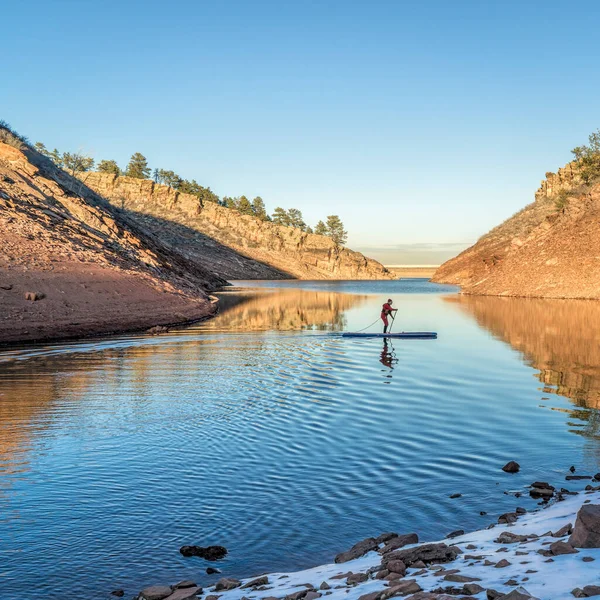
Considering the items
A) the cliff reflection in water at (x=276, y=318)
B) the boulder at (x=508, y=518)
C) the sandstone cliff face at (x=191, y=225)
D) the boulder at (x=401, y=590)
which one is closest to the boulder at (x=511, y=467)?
the boulder at (x=508, y=518)

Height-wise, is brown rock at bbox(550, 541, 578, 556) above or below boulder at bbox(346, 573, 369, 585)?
above

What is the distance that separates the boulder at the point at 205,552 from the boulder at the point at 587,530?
4.64 metres

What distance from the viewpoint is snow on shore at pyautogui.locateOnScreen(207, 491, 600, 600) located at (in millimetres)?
6426

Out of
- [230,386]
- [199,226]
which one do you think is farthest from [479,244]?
[230,386]

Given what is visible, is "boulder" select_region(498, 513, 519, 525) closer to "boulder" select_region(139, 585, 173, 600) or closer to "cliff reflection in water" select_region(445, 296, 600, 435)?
"boulder" select_region(139, 585, 173, 600)

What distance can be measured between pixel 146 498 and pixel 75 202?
54.5 meters

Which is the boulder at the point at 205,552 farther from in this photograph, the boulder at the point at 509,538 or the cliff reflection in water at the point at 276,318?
the cliff reflection in water at the point at 276,318

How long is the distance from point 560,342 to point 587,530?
97.8 feet

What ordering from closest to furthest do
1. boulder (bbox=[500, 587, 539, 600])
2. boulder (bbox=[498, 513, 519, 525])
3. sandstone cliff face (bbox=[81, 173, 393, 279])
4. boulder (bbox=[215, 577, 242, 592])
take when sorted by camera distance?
boulder (bbox=[500, 587, 539, 600]) → boulder (bbox=[215, 577, 242, 592]) → boulder (bbox=[498, 513, 519, 525]) → sandstone cliff face (bbox=[81, 173, 393, 279])

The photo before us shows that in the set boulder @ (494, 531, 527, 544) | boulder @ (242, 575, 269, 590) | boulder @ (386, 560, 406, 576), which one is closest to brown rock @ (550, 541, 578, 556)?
boulder @ (494, 531, 527, 544)

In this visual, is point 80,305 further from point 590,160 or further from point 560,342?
point 590,160

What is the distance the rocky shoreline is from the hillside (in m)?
29.5

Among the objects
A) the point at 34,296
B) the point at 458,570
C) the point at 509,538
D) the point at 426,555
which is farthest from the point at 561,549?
the point at 34,296

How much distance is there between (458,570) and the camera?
7242mm
